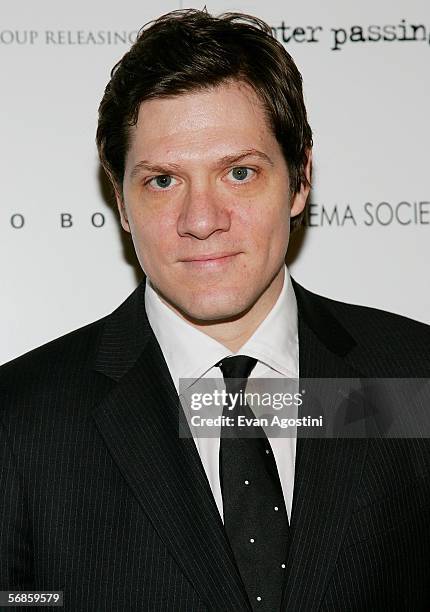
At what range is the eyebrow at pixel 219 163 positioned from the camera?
61.8 inches

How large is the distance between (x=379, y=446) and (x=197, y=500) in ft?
1.16

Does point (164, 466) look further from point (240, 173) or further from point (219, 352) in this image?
point (240, 173)

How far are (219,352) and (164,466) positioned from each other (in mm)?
250

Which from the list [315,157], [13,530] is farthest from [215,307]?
[315,157]

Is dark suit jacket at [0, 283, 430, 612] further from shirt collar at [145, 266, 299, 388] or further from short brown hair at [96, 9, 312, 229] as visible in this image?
short brown hair at [96, 9, 312, 229]

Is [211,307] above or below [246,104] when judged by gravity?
below

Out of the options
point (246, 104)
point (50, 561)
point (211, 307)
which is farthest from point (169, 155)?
point (50, 561)

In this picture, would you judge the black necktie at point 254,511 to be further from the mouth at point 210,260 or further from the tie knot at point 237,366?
the mouth at point 210,260

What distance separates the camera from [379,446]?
5.33 feet

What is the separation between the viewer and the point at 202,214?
1.53 m

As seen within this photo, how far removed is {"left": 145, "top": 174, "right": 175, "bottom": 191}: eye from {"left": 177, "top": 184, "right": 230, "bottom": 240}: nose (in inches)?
1.9

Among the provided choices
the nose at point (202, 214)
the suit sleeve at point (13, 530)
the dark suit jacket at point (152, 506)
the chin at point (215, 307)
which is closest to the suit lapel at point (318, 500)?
the dark suit jacket at point (152, 506)

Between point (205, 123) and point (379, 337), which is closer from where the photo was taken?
point (205, 123)

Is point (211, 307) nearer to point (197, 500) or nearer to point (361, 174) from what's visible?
point (197, 500)
